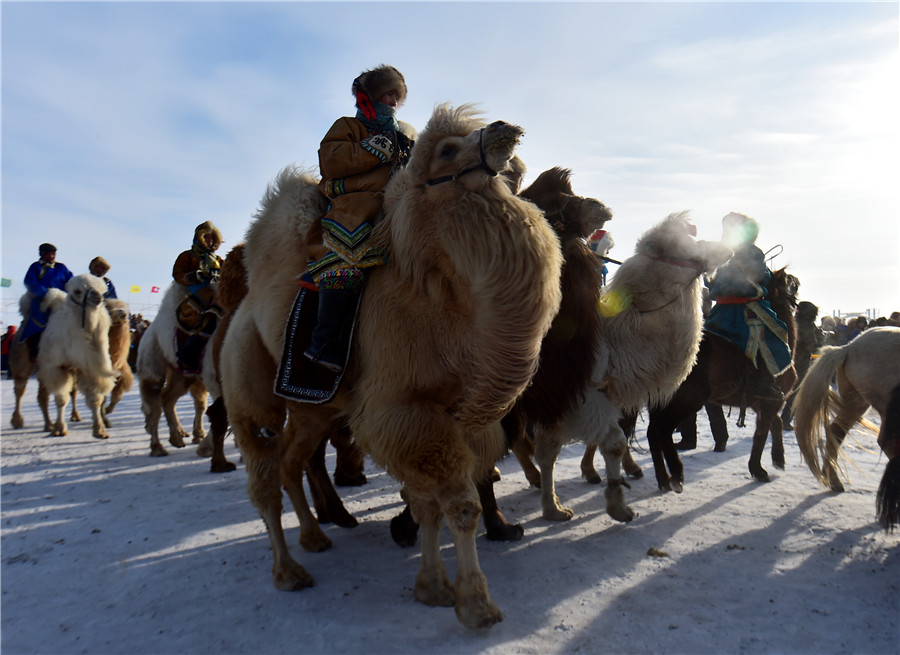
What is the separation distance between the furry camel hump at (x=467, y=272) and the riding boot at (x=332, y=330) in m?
0.14

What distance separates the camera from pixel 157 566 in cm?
369

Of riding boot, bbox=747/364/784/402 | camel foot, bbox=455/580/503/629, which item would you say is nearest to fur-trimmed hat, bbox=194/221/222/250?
camel foot, bbox=455/580/503/629

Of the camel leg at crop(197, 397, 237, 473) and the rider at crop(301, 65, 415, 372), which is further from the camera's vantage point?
the camel leg at crop(197, 397, 237, 473)

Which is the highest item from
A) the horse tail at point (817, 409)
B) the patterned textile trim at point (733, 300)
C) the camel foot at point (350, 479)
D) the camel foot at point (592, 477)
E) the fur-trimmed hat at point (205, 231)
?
the fur-trimmed hat at point (205, 231)

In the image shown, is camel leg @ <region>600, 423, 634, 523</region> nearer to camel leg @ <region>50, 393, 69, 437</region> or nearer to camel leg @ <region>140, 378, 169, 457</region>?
camel leg @ <region>140, 378, 169, 457</region>

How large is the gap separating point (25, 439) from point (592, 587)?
9207 mm

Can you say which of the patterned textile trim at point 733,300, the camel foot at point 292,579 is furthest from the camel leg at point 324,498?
the patterned textile trim at point 733,300

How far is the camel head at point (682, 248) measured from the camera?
452 cm

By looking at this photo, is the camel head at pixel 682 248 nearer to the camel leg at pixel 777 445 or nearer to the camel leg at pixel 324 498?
the camel leg at pixel 777 445

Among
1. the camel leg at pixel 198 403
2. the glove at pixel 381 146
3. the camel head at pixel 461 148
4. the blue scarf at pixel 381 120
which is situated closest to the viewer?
the camel head at pixel 461 148

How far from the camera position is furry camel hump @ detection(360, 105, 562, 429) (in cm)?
266

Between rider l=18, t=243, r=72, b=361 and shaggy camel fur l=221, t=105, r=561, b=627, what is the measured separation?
8.79m

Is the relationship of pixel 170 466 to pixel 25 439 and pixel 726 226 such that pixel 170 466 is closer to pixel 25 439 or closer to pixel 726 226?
pixel 25 439

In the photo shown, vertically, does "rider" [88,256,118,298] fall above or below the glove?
above
